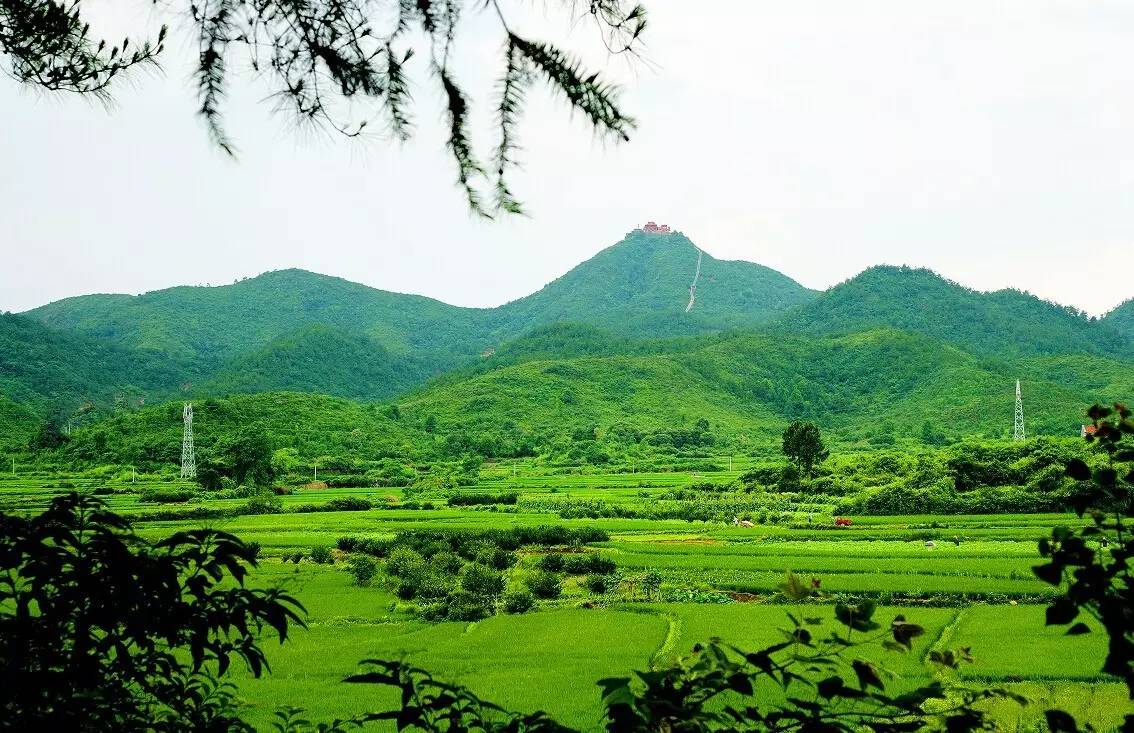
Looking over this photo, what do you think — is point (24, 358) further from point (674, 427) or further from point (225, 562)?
point (225, 562)

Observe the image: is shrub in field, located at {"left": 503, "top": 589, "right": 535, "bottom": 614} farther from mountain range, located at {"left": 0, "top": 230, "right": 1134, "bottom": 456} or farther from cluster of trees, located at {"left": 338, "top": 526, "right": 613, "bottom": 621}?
mountain range, located at {"left": 0, "top": 230, "right": 1134, "bottom": 456}

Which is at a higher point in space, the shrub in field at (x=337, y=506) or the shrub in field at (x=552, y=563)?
the shrub in field at (x=337, y=506)

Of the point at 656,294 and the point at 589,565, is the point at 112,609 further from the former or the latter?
the point at 656,294

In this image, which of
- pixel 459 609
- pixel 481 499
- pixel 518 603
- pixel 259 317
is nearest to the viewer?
pixel 459 609

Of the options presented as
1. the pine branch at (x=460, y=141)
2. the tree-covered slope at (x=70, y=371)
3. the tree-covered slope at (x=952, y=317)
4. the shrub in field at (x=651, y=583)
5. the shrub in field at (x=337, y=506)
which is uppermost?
the tree-covered slope at (x=952, y=317)

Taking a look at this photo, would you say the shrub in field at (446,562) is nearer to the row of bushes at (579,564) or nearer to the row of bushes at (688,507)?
the row of bushes at (579,564)

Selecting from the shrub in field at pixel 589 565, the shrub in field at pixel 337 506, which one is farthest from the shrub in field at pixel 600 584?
the shrub in field at pixel 337 506

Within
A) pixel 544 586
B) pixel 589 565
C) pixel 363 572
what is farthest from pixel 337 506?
pixel 544 586

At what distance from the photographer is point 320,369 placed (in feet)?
320

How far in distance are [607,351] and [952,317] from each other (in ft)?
152

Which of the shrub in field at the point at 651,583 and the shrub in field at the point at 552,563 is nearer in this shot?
the shrub in field at the point at 651,583

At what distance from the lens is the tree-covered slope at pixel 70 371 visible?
233ft

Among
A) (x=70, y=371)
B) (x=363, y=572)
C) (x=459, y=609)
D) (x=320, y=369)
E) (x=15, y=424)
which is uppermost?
(x=320, y=369)

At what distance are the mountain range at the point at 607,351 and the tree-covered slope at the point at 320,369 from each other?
1.01ft
